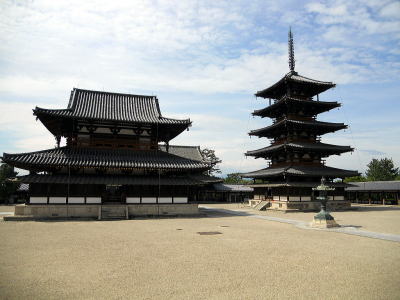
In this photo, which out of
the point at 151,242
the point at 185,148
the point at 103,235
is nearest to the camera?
the point at 151,242

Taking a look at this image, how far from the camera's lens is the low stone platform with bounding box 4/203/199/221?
24656 millimetres

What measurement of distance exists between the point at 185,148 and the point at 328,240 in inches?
1759

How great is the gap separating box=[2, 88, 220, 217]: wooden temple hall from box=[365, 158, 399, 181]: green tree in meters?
71.1

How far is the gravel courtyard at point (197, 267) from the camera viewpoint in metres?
7.42

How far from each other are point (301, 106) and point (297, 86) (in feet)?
10.3

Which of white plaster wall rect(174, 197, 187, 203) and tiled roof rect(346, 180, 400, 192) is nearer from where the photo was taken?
white plaster wall rect(174, 197, 187, 203)

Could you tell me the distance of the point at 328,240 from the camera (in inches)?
593

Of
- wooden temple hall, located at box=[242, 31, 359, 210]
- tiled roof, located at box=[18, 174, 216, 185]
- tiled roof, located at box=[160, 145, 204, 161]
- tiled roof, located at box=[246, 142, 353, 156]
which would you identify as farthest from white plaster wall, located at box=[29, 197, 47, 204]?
tiled roof, located at box=[160, 145, 204, 161]

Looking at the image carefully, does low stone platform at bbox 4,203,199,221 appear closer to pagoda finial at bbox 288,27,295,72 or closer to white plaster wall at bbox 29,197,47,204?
white plaster wall at bbox 29,197,47,204

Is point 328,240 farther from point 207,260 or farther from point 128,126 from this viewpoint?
point 128,126

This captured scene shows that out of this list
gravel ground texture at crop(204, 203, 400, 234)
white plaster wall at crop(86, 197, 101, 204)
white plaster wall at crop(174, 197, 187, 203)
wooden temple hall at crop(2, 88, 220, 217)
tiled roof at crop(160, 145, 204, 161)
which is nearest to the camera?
gravel ground texture at crop(204, 203, 400, 234)

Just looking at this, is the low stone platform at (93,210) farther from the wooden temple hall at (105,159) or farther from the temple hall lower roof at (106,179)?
the temple hall lower roof at (106,179)

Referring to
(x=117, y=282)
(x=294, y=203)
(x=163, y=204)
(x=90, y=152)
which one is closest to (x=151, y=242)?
(x=117, y=282)

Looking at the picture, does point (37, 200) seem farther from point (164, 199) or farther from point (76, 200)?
point (164, 199)
